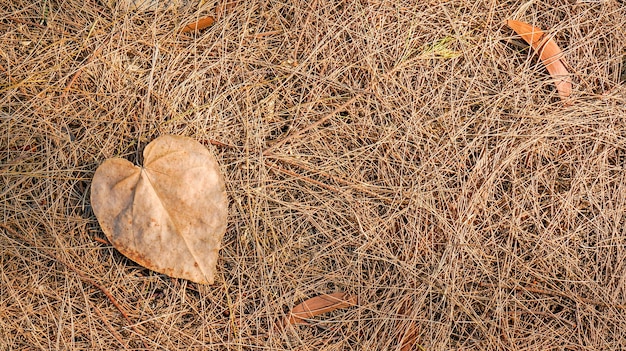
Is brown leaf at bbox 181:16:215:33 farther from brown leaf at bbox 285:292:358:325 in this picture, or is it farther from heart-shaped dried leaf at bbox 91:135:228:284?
brown leaf at bbox 285:292:358:325

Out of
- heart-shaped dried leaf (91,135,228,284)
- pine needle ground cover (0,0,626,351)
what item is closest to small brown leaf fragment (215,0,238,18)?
pine needle ground cover (0,0,626,351)

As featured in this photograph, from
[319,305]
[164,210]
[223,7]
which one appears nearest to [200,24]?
[223,7]

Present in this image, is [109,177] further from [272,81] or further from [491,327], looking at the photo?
[491,327]

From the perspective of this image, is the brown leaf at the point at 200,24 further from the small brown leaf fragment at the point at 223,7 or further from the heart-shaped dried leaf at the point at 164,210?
the heart-shaped dried leaf at the point at 164,210

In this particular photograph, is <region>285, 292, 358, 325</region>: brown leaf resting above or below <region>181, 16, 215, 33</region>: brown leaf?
below

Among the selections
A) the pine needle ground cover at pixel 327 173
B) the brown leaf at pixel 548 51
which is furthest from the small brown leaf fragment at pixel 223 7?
the brown leaf at pixel 548 51

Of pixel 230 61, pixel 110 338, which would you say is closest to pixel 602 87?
pixel 230 61
